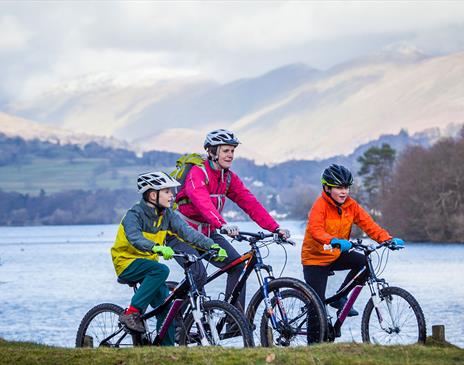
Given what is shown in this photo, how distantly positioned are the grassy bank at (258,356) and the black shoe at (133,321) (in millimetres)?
782

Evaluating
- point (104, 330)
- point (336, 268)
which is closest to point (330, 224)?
point (336, 268)

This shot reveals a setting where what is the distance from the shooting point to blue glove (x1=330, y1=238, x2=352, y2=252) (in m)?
11.4

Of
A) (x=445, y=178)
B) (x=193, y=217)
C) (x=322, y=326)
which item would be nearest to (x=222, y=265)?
(x=193, y=217)

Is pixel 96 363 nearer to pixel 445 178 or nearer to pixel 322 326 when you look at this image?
pixel 322 326

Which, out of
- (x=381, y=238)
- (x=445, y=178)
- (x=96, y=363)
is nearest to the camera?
(x=96, y=363)

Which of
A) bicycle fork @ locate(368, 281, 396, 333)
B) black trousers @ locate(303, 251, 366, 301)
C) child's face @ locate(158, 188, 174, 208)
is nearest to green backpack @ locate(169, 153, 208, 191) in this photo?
child's face @ locate(158, 188, 174, 208)

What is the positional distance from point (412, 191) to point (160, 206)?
92.2 m

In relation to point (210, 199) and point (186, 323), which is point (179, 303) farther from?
point (210, 199)

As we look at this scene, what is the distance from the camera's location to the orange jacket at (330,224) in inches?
466

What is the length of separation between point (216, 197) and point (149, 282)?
185 centimetres

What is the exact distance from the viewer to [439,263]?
7300 centimetres

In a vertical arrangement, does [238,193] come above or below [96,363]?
above

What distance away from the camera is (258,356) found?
9.62 m

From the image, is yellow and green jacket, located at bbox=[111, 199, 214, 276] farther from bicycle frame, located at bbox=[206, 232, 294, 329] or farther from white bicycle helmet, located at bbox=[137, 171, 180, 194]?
bicycle frame, located at bbox=[206, 232, 294, 329]
